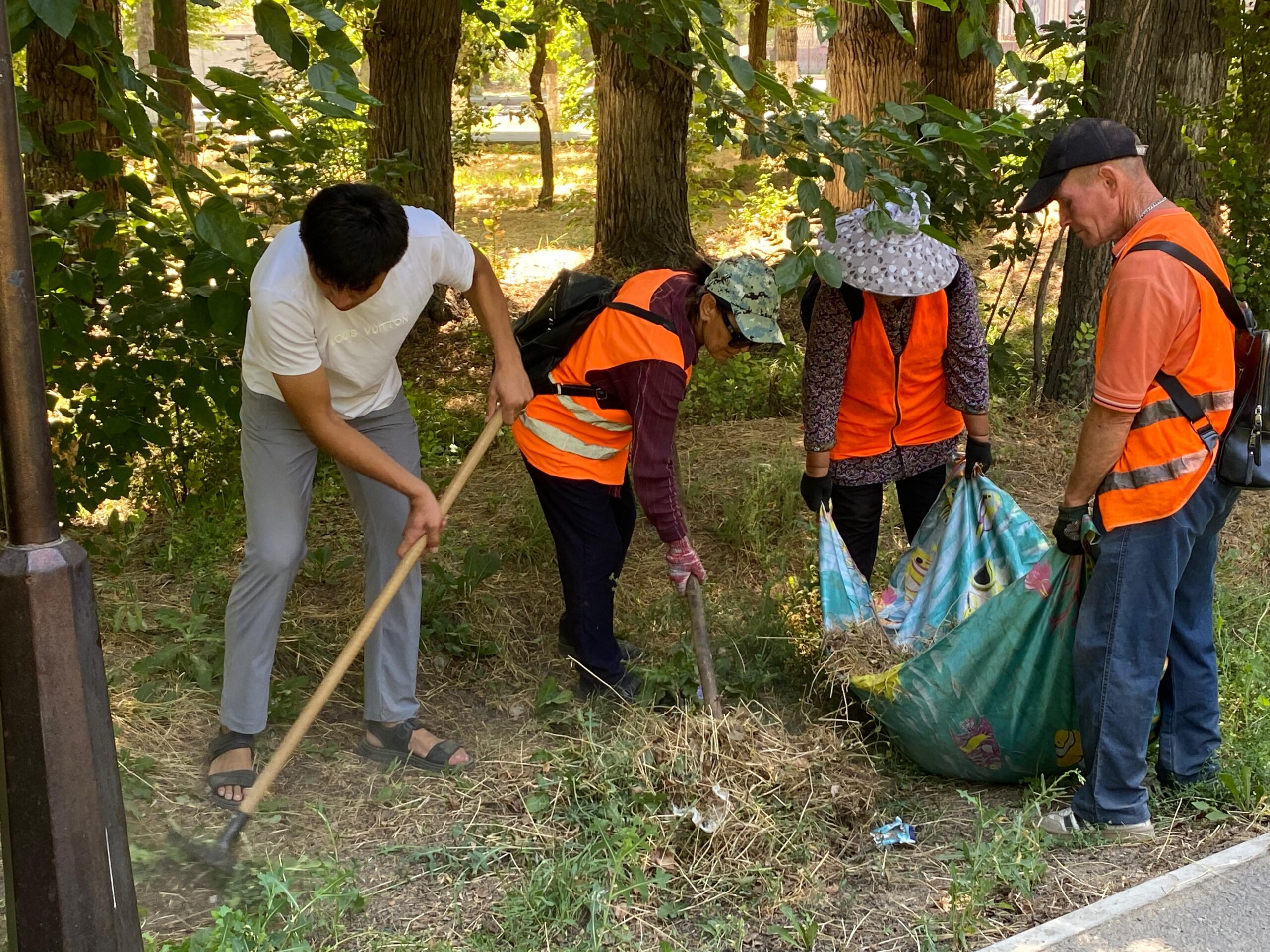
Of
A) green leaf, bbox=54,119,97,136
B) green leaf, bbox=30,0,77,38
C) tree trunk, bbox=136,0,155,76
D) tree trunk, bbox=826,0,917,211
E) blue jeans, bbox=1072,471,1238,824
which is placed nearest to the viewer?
green leaf, bbox=30,0,77,38

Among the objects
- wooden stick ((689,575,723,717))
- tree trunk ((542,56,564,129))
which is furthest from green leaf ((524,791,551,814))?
tree trunk ((542,56,564,129))

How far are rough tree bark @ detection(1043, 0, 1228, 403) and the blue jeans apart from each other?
3134 mm

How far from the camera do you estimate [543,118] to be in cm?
1435

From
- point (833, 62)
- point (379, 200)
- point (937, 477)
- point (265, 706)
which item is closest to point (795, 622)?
point (937, 477)

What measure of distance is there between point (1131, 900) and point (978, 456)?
56.7 inches

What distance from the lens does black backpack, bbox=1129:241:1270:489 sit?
292cm

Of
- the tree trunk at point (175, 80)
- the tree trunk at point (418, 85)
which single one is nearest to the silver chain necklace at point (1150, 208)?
the tree trunk at point (175, 80)

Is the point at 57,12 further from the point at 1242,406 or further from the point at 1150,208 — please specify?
the point at 1242,406

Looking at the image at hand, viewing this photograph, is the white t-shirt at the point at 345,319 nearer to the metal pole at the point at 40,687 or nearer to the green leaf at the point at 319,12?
the green leaf at the point at 319,12

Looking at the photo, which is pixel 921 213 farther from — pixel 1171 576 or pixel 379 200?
pixel 379 200

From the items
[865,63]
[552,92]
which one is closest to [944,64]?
[865,63]

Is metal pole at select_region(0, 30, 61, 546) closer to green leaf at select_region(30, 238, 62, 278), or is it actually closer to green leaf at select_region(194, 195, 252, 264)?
green leaf at select_region(194, 195, 252, 264)

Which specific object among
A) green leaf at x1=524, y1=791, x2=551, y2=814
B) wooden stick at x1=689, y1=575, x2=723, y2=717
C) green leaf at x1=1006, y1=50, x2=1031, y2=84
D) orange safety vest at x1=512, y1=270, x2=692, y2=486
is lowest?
green leaf at x1=524, y1=791, x2=551, y2=814

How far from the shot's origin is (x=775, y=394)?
7137 mm
